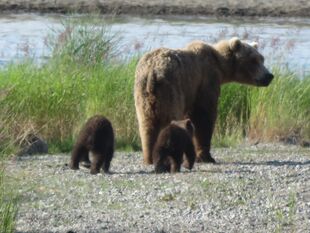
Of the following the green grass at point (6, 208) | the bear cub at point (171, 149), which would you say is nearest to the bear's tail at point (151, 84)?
the bear cub at point (171, 149)

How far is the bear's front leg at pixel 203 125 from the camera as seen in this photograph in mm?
14188

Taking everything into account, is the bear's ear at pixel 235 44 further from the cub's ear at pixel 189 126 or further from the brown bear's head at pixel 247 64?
the cub's ear at pixel 189 126

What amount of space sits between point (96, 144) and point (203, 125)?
73.6 inches

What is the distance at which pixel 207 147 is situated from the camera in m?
14.2

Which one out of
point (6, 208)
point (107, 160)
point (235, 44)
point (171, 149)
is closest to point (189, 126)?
point (171, 149)

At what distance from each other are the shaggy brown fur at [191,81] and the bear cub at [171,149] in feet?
1.97

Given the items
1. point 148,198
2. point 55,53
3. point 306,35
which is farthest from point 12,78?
point 306,35

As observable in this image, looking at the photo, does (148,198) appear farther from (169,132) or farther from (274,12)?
(274,12)

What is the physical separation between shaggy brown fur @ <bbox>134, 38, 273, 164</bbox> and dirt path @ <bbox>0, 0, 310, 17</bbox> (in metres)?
22.8

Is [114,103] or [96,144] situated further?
[114,103]

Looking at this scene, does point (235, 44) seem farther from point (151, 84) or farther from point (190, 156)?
point (190, 156)

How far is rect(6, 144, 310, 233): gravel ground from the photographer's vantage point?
10297 millimetres

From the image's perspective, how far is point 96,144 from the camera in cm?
1284

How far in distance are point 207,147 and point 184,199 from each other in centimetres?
299
